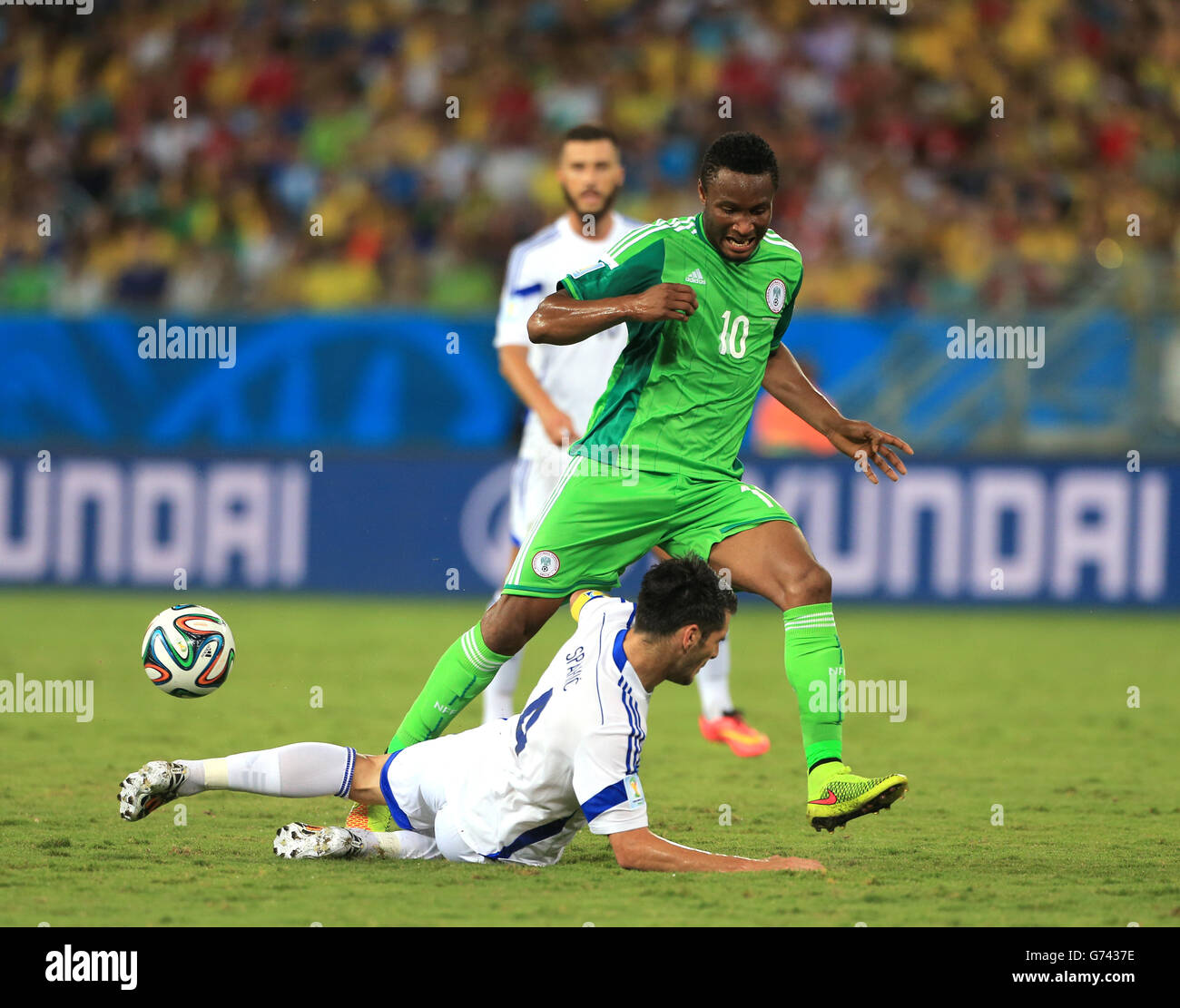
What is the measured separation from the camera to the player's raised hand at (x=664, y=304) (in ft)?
17.6

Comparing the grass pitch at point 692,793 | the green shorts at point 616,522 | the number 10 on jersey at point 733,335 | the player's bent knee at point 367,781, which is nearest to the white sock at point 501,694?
the grass pitch at point 692,793

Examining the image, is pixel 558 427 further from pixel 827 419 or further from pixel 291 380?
pixel 291 380

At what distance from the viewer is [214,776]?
5426mm

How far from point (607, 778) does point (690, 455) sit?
1324mm

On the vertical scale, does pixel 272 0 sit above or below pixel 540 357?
above

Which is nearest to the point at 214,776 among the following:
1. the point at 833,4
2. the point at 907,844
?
the point at 907,844

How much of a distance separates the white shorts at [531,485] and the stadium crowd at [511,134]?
7.66 meters

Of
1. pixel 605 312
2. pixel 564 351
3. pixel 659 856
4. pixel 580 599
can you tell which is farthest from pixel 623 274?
pixel 564 351

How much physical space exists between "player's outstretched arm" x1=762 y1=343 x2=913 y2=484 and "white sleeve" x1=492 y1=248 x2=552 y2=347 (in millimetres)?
1710

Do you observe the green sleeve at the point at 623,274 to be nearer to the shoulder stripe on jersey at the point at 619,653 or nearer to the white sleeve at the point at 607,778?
the shoulder stripe on jersey at the point at 619,653

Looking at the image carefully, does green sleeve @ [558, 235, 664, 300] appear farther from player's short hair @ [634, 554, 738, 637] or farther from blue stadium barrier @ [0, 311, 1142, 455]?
blue stadium barrier @ [0, 311, 1142, 455]

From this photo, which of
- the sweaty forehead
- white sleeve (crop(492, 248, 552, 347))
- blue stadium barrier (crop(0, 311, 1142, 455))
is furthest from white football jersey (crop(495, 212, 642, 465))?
blue stadium barrier (crop(0, 311, 1142, 455))
